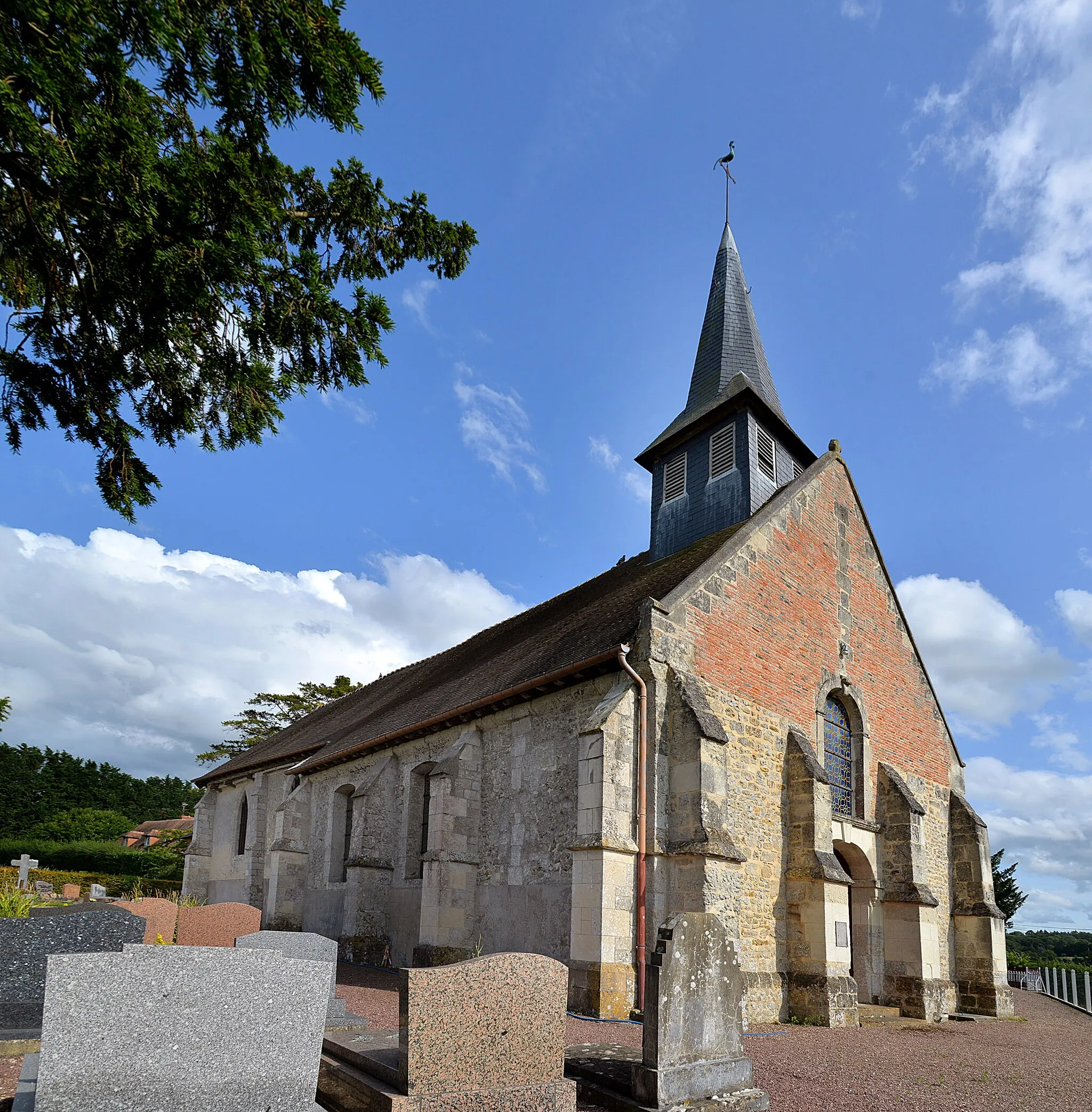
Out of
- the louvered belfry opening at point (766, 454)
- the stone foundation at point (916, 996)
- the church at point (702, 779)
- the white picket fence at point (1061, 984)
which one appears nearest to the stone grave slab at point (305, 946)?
the church at point (702, 779)

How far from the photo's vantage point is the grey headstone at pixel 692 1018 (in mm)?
6055

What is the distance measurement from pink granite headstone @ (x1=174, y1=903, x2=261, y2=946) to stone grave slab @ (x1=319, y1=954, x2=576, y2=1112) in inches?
245

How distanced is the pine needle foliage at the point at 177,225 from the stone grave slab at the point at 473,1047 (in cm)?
561

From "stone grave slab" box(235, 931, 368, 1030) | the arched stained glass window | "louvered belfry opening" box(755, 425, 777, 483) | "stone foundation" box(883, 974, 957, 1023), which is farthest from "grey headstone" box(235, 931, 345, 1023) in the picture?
"louvered belfry opening" box(755, 425, 777, 483)

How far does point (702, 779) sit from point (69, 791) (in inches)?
2721

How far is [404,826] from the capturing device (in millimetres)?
16375

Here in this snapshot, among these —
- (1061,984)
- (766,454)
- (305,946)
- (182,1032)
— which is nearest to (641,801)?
(305,946)

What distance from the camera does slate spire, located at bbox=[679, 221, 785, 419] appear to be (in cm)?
1906

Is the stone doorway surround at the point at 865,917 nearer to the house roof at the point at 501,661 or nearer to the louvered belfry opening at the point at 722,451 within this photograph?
the house roof at the point at 501,661

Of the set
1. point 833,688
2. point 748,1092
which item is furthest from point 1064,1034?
point 748,1092

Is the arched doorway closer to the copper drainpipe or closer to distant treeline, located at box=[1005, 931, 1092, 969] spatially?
the copper drainpipe

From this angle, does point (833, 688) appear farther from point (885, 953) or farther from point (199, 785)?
point (199, 785)

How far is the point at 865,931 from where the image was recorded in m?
14.9

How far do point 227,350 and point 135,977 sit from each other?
558 cm
